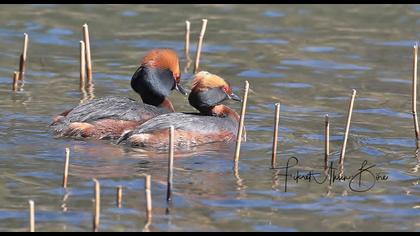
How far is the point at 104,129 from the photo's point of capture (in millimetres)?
11938

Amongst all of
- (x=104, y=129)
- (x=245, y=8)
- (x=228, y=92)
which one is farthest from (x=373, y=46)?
(x=104, y=129)

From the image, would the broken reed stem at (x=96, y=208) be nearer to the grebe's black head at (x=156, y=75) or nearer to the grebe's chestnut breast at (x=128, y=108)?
the grebe's chestnut breast at (x=128, y=108)

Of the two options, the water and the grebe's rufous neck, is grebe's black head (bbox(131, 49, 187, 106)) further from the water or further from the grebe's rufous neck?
the water

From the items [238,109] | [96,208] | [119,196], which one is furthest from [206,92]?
[96,208]

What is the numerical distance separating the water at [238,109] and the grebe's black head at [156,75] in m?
1.12

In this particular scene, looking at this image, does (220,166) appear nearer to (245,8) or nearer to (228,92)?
(228,92)

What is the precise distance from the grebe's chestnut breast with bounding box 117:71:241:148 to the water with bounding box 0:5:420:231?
20cm

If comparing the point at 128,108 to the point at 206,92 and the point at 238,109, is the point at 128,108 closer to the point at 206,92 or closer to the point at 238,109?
the point at 206,92

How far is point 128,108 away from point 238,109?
222cm

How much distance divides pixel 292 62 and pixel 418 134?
15.1ft

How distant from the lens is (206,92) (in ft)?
40.4

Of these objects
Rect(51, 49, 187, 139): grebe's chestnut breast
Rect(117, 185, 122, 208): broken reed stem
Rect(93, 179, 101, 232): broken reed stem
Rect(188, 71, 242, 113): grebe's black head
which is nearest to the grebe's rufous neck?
Rect(188, 71, 242, 113): grebe's black head

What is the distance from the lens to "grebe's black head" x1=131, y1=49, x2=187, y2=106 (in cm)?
1264

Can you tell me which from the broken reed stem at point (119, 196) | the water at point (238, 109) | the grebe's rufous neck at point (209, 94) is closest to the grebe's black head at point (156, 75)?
the grebe's rufous neck at point (209, 94)
